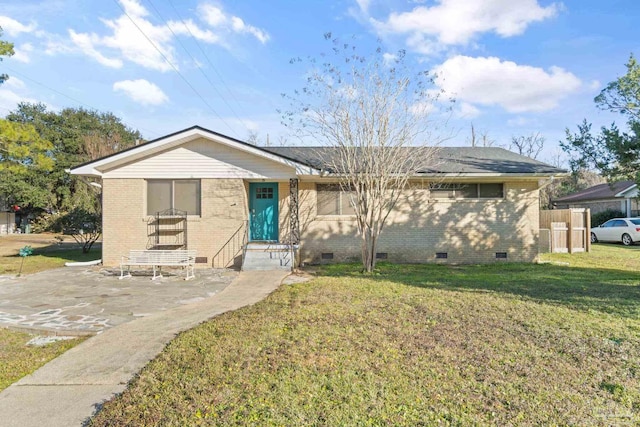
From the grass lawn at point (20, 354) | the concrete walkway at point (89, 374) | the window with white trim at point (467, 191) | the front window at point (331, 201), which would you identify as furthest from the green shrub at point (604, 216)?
the grass lawn at point (20, 354)

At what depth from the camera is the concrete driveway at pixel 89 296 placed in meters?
5.99

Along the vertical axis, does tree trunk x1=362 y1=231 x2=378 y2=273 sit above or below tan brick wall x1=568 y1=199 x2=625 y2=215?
below

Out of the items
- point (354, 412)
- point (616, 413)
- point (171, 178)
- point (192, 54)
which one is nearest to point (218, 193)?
point (171, 178)

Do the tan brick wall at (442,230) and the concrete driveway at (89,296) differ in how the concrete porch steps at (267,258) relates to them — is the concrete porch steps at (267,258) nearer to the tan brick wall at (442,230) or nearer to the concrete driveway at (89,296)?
the concrete driveway at (89,296)

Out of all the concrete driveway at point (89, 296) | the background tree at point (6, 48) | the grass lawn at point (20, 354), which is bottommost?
the grass lawn at point (20, 354)

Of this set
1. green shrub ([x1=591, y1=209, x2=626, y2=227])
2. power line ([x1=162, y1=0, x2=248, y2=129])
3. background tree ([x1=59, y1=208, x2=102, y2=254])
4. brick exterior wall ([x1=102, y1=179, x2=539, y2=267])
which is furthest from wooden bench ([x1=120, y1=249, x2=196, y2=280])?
green shrub ([x1=591, y1=209, x2=626, y2=227])

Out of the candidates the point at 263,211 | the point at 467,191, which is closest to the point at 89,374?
the point at 263,211

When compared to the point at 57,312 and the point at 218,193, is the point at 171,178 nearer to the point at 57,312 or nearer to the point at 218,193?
the point at 218,193

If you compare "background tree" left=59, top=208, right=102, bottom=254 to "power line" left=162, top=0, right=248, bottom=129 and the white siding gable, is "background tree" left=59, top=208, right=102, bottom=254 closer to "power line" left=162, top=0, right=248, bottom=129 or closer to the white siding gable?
the white siding gable

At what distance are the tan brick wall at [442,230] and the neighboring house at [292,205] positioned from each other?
35mm

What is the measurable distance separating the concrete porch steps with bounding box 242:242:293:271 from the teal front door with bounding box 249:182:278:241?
5.03ft

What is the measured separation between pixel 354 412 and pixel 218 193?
10094mm

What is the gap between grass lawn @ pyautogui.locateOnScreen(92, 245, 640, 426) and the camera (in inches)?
118

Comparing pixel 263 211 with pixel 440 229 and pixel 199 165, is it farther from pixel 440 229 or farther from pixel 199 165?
pixel 440 229
